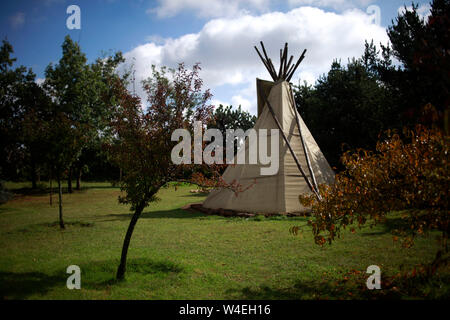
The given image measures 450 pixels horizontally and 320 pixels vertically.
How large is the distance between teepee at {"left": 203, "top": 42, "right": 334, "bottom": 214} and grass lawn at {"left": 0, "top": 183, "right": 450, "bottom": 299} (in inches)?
65.5

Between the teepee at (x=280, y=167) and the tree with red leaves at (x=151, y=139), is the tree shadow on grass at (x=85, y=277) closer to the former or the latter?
the tree with red leaves at (x=151, y=139)

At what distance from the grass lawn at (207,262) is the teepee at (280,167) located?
5.46ft

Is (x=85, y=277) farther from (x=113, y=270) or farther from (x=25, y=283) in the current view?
(x=25, y=283)

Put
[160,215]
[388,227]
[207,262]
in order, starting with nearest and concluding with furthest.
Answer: [207,262], [388,227], [160,215]

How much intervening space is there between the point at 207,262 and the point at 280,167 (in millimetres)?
6951

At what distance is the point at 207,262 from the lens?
21.1 feet

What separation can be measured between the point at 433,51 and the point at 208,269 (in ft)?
17.2

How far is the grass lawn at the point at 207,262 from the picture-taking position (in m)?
4.77

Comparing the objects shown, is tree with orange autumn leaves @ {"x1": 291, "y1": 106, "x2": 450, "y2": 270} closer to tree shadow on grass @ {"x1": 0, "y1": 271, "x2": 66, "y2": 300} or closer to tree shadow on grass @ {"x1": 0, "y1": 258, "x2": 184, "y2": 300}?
tree shadow on grass @ {"x1": 0, "y1": 258, "x2": 184, "y2": 300}

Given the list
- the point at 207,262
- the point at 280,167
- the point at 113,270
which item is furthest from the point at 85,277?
the point at 280,167

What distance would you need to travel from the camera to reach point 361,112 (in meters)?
19.6

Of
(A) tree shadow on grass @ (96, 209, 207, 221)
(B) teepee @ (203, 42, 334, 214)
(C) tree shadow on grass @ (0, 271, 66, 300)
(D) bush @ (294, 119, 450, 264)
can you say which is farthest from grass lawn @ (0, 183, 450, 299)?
(A) tree shadow on grass @ (96, 209, 207, 221)

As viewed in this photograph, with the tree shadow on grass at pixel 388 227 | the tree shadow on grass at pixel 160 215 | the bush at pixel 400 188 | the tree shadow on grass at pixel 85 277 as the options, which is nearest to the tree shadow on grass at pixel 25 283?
the tree shadow on grass at pixel 85 277

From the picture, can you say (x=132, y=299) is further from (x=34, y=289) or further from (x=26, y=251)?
(x=26, y=251)
